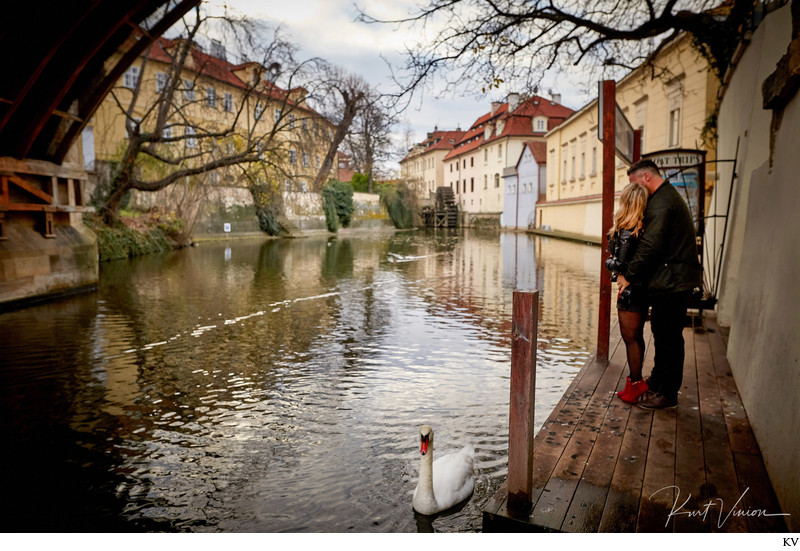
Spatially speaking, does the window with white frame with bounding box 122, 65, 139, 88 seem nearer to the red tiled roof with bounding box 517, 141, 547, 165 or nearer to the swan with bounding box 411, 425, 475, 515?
the red tiled roof with bounding box 517, 141, 547, 165

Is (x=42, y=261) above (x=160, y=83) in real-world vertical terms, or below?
below

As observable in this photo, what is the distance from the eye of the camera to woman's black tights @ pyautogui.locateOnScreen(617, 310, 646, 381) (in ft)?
14.0

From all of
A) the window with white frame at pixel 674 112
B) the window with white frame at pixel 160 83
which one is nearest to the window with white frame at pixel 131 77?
the window with white frame at pixel 160 83

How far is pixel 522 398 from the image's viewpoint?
2840 mm

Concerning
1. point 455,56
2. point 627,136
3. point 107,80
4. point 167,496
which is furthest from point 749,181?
point 107,80

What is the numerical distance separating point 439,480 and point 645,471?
1.14 m

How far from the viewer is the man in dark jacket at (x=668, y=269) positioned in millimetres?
3963

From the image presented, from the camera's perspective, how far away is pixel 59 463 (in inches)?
163

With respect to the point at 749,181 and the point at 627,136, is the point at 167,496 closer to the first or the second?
the point at 627,136

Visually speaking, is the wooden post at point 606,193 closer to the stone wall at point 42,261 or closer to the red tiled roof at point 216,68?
the stone wall at point 42,261

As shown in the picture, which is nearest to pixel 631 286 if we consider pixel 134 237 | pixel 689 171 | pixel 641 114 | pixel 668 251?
pixel 668 251

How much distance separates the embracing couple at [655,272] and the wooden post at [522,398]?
160 centimetres

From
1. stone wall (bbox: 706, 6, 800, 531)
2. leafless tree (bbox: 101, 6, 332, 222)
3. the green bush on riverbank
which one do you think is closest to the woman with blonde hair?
stone wall (bbox: 706, 6, 800, 531)

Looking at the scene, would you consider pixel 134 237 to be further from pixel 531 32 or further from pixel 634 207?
pixel 634 207
